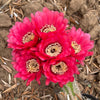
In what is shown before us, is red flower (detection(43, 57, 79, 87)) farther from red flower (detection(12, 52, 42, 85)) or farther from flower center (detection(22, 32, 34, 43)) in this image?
flower center (detection(22, 32, 34, 43))

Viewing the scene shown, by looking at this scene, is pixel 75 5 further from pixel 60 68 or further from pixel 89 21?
pixel 60 68

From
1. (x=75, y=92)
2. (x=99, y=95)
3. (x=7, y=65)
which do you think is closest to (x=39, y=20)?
(x=75, y=92)

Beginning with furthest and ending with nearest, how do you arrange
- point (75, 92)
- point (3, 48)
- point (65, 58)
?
point (3, 48) → point (75, 92) → point (65, 58)

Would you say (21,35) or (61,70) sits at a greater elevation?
(21,35)

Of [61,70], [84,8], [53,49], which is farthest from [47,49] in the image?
[84,8]

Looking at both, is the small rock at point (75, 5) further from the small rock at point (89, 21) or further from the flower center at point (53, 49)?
the flower center at point (53, 49)

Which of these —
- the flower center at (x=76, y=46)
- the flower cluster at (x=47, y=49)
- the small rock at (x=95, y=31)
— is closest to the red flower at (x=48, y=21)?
the flower cluster at (x=47, y=49)

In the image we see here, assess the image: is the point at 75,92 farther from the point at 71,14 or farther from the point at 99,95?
the point at 71,14
